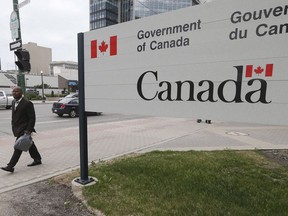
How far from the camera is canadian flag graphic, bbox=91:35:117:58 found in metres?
4.28

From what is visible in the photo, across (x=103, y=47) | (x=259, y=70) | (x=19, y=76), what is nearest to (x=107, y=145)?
(x=19, y=76)

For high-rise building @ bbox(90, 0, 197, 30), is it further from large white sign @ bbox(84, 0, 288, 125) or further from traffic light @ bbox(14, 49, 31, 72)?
large white sign @ bbox(84, 0, 288, 125)

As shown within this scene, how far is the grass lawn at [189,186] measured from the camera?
3.61 metres

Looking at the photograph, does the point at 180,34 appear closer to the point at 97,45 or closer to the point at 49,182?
the point at 97,45

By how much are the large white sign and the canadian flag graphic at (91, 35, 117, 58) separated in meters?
0.02

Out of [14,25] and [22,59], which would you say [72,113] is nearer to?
[14,25]

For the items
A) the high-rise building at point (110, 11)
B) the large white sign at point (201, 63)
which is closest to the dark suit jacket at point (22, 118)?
the large white sign at point (201, 63)

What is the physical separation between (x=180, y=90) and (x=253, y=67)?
39.3 inches

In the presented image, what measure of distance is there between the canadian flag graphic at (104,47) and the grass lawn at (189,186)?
227 cm

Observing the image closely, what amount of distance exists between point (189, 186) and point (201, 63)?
215 cm

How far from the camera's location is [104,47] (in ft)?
14.4

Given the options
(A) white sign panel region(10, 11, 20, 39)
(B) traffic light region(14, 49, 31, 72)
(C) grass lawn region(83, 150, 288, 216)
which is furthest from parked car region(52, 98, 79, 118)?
(C) grass lawn region(83, 150, 288, 216)

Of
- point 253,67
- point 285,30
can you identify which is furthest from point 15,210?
point 285,30

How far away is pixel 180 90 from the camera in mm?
3613
